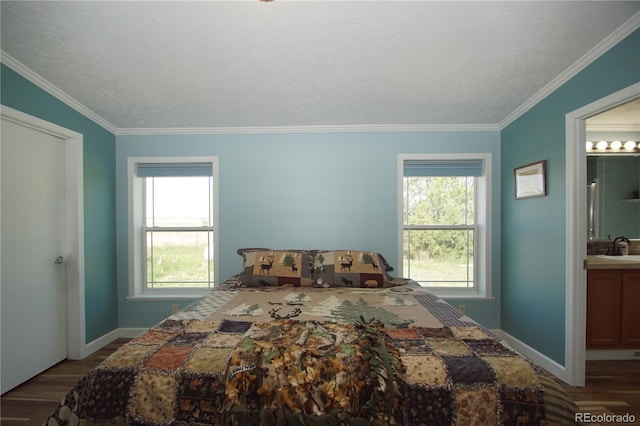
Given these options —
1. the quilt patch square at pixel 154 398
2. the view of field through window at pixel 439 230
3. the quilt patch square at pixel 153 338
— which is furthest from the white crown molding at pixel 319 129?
the quilt patch square at pixel 154 398

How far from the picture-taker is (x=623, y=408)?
1912 mm

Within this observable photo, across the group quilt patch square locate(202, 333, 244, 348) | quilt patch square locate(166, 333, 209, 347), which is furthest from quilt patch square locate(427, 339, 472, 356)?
quilt patch square locate(166, 333, 209, 347)

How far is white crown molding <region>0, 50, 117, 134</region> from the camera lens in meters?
1.92

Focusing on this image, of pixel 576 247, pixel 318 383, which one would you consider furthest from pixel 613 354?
pixel 318 383

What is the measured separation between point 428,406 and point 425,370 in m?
0.12

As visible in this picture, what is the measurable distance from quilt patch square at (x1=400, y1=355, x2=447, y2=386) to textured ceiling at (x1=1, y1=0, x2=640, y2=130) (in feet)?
5.69

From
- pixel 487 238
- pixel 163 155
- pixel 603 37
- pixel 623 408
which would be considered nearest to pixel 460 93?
pixel 603 37

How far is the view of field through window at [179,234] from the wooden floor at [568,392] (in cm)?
105

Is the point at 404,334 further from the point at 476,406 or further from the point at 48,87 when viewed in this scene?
the point at 48,87

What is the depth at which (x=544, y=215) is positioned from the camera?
2449 mm

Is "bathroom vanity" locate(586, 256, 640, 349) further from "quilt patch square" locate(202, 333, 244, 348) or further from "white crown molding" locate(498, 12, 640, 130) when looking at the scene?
"quilt patch square" locate(202, 333, 244, 348)

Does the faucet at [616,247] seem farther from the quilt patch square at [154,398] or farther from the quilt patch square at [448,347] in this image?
the quilt patch square at [154,398]

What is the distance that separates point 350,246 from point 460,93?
6.00 feet

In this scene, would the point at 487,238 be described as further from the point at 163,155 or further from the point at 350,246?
the point at 163,155
